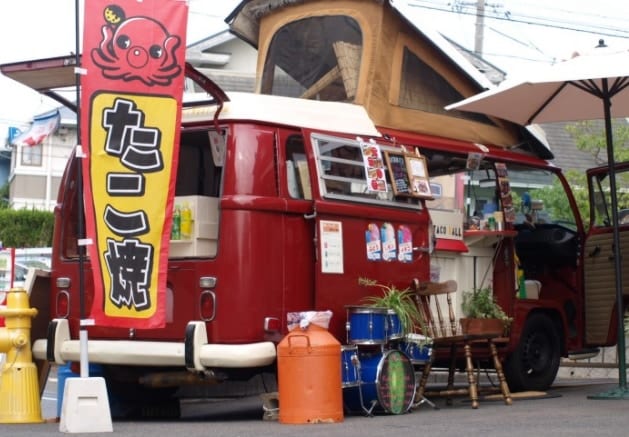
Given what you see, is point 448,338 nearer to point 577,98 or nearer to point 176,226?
point 176,226

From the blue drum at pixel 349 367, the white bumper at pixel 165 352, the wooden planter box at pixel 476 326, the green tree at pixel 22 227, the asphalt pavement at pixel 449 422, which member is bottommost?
the asphalt pavement at pixel 449 422

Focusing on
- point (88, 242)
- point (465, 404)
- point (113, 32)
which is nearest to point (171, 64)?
point (113, 32)

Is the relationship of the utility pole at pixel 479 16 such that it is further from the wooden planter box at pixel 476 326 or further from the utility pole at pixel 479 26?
the wooden planter box at pixel 476 326

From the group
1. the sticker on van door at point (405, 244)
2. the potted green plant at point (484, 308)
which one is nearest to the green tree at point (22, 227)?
the potted green plant at point (484, 308)

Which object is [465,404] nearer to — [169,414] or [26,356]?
[169,414]

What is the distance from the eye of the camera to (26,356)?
9.43 meters

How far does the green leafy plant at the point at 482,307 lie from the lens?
10.6 meters

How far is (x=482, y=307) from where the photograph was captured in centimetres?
1070

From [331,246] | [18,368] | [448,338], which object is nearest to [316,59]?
[331,246]

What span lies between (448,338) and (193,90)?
4747 millimetres

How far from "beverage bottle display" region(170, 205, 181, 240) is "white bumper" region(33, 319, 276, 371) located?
0.75 m

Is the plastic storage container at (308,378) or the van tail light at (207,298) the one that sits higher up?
the van tail light at (207,298)

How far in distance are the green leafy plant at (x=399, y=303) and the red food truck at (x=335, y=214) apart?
103 millimetres

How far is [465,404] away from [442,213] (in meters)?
1.75
